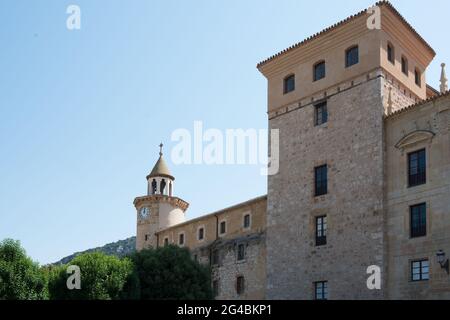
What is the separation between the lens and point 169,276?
33875mm

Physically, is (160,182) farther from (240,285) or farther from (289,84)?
(289,84)

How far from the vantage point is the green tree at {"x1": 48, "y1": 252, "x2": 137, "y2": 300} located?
31156 mm

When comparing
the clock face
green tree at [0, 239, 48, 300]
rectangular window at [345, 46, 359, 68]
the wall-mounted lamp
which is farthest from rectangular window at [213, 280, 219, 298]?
the wall-mounted lamp

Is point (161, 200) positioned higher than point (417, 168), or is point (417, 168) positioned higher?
point (161, 200)

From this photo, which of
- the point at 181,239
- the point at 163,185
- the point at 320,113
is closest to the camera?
the point at 320,113

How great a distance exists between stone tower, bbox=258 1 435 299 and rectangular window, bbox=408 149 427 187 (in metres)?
1.30

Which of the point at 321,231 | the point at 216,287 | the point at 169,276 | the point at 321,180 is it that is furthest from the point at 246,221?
the point at 321,231

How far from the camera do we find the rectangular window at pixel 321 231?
98.2 feet

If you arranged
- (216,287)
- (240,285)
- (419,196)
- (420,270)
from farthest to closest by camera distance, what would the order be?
(216,287) < (240,285) < (419,196) < (420,270)

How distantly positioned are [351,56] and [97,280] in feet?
52.5

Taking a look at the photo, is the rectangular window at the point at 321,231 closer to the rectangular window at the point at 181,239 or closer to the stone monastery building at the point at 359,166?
the stone monastery building at the point at 359,166

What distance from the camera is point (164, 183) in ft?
187

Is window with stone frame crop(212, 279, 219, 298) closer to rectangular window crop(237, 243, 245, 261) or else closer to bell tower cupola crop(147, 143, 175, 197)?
rectangular window crop(237, 243, 245, 261)
